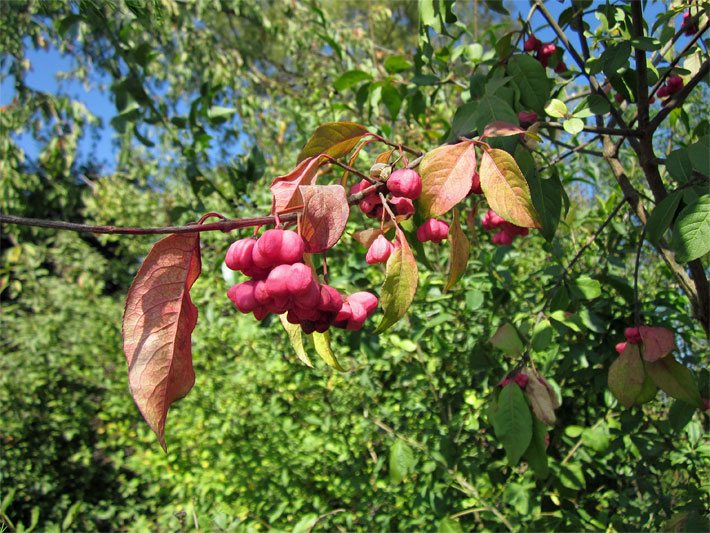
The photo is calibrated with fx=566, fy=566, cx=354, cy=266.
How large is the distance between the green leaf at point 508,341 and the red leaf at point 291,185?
65 centimetres

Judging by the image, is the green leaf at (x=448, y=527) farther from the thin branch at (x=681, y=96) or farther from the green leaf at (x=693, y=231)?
the thin branch at (x=681, y=96)

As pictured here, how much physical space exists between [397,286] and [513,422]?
20.8 inches

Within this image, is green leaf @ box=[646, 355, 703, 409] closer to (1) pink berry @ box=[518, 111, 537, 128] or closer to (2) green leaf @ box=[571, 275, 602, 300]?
(2) green leaf @ box=[571, 275, 602, 300]

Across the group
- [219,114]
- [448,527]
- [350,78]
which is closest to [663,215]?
[350,78]

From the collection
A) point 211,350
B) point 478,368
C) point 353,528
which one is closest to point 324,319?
point 478,368

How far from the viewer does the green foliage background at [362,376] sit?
139cm

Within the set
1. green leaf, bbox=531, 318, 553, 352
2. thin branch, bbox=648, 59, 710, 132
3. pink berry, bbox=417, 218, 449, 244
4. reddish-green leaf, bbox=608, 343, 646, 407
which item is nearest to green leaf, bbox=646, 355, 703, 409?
reddish-green leaf, bbox=608, 343, 646, 407

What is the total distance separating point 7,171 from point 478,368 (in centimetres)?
481

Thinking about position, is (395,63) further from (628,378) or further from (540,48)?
(628,378)

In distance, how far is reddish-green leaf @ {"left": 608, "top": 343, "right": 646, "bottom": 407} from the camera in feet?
3.28

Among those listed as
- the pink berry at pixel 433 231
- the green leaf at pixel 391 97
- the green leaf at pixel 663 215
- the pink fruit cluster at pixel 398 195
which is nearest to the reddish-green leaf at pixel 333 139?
the pink fruit cluster at pixel 398 195

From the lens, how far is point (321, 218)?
1.74 ft

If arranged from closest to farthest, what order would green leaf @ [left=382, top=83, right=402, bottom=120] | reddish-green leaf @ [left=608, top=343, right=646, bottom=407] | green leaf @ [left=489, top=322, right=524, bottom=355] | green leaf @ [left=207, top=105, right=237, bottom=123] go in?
reddish-green leaf @ [left=608, top=343, right=646, bottom=407] → green leaf @ [left=489, top=322, right=524, bottom=355] → green leaf @ [left=382, top=83, right=402, bottom=120] → green leaf @ [left=207, top=105, right=237, bottom=123]

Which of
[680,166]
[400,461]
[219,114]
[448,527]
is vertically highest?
[219,114]
